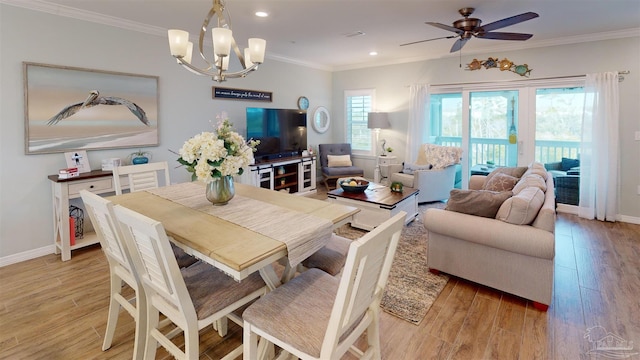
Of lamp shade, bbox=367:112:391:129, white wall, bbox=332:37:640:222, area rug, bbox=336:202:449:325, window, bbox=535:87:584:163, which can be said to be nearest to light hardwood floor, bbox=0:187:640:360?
area rug, bbox=336:202:449:325

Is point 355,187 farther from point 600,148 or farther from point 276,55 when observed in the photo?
point 600,148

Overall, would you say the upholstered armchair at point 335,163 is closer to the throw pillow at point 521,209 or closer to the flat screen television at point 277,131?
the flat screen television at point 277,131

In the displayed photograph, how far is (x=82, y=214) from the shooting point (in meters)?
3.67

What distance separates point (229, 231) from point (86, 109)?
300 centimetres

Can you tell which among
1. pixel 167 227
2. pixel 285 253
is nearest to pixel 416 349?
pixel 285 253

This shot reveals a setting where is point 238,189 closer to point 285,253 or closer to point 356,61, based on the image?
point 285,253

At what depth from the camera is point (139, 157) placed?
3.91 meters

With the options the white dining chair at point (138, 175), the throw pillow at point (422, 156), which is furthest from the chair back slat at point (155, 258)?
the throw pillow at point (422, 156)

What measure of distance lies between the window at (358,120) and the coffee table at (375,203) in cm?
277

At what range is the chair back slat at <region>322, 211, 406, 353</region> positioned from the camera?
3.83 ft

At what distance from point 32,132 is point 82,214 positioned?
0.98 metres

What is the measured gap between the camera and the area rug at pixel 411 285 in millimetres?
2453

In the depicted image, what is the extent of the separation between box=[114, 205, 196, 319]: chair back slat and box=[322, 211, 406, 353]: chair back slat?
0.67 m

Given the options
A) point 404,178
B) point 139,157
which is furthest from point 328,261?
point 404,178
